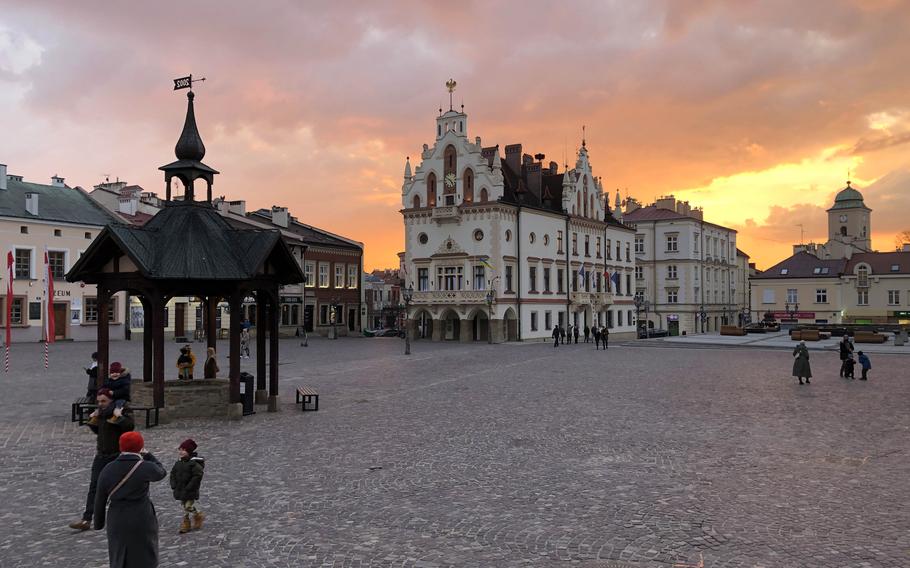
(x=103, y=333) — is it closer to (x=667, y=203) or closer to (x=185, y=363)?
(x=185, y=363)

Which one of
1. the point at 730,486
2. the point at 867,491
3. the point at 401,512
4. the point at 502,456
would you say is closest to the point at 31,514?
the point at 401,512

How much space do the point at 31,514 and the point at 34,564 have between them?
6.95 ft

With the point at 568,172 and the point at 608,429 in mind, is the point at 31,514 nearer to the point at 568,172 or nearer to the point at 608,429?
the point at 608,429

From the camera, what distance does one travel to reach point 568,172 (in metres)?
64.1

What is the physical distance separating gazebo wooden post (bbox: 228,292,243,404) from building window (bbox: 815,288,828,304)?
85.7 meters

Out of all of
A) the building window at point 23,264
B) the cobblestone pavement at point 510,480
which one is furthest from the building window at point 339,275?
the cobblestone pavement at point 510,480

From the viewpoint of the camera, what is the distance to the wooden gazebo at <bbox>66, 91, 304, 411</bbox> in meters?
17.2

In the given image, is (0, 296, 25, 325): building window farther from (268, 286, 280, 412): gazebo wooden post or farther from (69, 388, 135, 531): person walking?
(69, 388, 135, 531): person walking

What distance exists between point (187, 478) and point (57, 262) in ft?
161

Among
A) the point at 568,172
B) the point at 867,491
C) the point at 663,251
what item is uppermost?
the point at 568,172

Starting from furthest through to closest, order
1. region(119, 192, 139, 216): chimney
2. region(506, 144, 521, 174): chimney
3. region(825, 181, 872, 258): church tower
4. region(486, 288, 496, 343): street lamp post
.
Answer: region(825, 181, 872, 258): church tower < region(506, 144, 521, 174): chimney < region(119, 192, 139, 216): chimney < region(486, 288, 496, 343): street lamp post

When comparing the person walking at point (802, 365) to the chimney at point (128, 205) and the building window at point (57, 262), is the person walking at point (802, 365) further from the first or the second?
the chimney at point (128, 205)

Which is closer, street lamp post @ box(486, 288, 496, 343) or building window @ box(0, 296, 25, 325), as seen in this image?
building window @ box(0, 296, 25, 325)

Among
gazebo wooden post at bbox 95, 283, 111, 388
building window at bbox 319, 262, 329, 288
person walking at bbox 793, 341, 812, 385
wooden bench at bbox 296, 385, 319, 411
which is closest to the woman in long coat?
gazebo wooden post at bbox 95, 283, 111, 388
